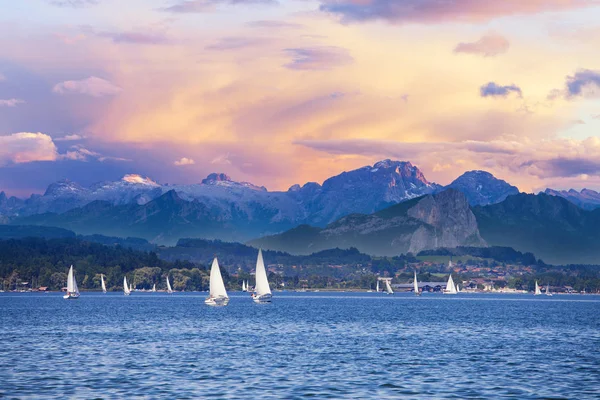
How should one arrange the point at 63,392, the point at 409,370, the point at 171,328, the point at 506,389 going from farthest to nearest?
the point at 171,328
the point at 409,370
the point at 506,389
the point at 63,392

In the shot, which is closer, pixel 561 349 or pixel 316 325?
pixel 561 349

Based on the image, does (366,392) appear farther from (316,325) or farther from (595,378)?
(316,325)

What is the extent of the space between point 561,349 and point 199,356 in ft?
136

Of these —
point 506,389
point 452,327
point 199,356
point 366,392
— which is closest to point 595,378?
point 506,389

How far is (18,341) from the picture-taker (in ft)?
340

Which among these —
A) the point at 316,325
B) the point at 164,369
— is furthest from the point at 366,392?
the point at 316,325

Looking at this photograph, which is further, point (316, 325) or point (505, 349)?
point (316, 325)

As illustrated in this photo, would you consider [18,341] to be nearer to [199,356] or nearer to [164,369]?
[199,356]

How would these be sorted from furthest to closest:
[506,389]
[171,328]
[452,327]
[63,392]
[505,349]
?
[452,327], [171,328], [505,349], [506,389], [63,392]

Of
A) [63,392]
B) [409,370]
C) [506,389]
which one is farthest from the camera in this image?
[409,370]

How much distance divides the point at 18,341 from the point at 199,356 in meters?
28.2

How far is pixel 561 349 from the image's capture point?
10106cm

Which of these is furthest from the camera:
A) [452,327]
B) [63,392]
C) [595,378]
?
[452,327]

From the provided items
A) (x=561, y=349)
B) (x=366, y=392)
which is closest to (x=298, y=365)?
(x=366, y=392)
